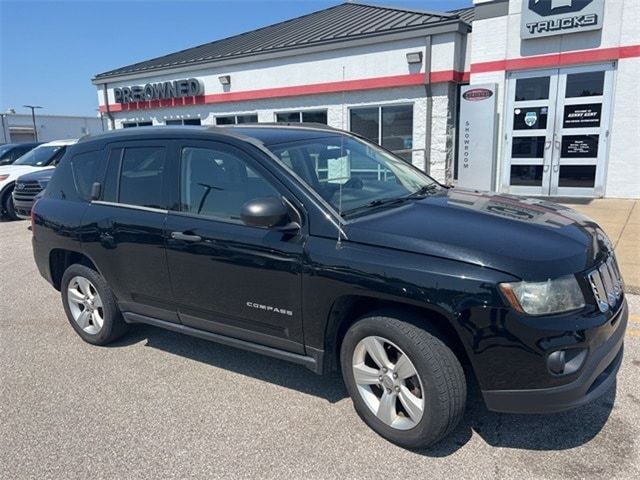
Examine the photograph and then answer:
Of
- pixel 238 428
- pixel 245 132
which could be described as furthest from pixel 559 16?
→ pixel 238 428

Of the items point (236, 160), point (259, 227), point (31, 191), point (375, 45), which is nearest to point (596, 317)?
point (259, 227)

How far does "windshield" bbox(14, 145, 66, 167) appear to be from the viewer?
41.1 feet

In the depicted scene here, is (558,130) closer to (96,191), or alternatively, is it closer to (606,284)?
(606,284)

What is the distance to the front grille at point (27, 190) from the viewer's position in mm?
10229

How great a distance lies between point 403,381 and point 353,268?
703 millimetres

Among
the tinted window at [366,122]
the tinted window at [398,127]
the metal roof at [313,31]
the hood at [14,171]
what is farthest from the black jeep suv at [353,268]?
the metal roof at [313,31]

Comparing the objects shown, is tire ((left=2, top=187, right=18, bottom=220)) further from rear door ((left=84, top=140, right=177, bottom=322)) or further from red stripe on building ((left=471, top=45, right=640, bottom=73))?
red stripe on building ((left=471, top=45, right=640, bottom=73))

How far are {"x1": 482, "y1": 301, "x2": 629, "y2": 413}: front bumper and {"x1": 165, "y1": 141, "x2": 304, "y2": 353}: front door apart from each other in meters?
1.23

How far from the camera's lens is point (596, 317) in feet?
8.55

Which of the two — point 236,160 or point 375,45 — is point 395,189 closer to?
point 236,160

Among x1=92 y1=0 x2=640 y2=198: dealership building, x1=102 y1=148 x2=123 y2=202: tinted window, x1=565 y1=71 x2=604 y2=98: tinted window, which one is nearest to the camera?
x1=102 y1=148 x2=123 y2=202: tinted window

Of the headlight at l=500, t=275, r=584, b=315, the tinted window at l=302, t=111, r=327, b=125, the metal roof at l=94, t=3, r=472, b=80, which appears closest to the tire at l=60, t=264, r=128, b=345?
the headlight at l=500, t=275, r=584, b=315

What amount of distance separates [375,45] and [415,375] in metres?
11.6

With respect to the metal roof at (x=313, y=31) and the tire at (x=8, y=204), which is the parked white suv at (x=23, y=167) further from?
the metal roof at (x=313, y=31)
